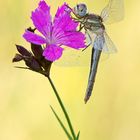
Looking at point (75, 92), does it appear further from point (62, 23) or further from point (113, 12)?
point (62, 23)

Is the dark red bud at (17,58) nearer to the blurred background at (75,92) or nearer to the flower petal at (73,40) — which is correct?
the flower petal at (73,40)

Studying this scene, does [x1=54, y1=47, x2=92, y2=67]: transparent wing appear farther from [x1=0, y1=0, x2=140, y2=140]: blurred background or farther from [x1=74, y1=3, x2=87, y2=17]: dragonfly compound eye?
[x1=0, y1=0, x2=140, y2=140]: blurred background

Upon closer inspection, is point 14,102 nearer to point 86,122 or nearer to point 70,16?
point 86,122

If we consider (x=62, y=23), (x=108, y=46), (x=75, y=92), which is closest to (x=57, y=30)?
(x=62, y=23)

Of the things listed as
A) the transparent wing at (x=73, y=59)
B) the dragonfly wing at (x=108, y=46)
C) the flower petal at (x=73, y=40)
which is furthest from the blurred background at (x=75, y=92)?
the flower petal at (x=73, y=40)

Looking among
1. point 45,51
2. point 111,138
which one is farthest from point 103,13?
point 111,138

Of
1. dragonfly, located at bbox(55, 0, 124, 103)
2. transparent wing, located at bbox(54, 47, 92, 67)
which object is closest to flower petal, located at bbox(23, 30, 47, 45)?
dragonfly, located at bbox(55, 0, 124, 103)
